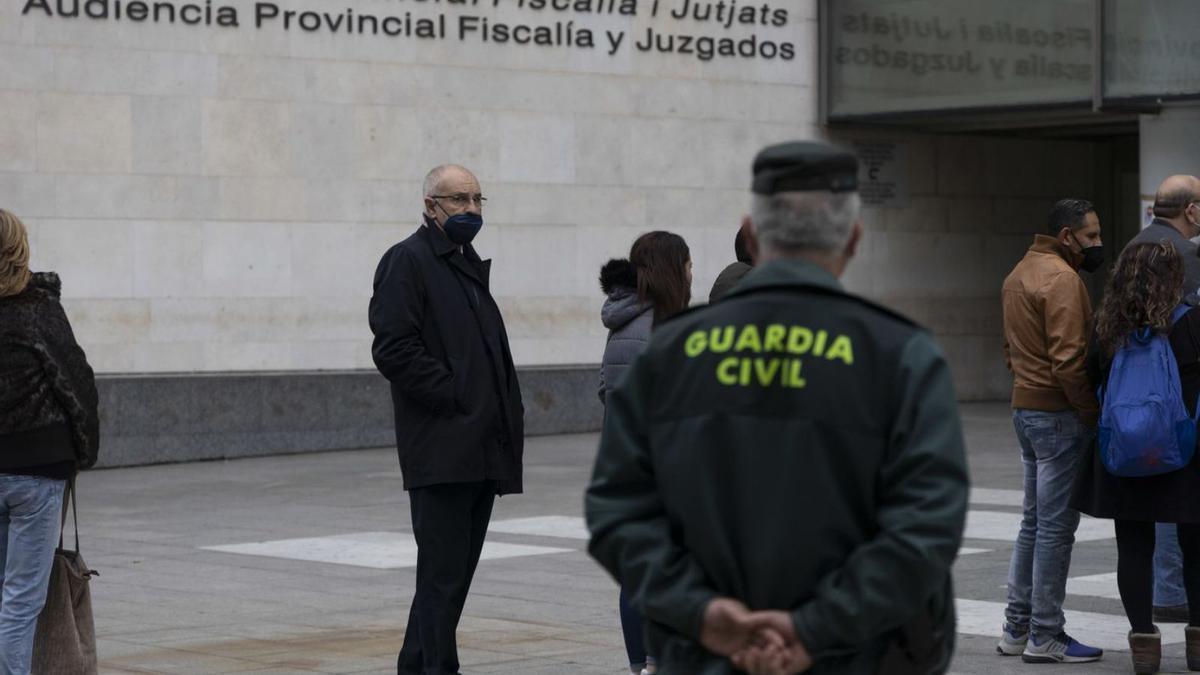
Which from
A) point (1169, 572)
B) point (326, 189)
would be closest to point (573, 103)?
point (326, 189)

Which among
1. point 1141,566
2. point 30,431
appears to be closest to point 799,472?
point 30,431

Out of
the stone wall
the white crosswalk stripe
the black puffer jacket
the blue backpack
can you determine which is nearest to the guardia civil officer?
the black puffer jacket

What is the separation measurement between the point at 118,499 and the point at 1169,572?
8273 mm

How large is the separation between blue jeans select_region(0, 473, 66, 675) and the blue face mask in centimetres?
159

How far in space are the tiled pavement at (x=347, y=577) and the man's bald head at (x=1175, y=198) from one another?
1.76m

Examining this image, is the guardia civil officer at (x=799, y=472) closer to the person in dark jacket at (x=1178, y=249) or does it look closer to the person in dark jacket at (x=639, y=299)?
the person in dark jacket at (x=639, y=299)

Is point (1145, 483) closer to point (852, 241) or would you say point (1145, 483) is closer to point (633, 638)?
point (633, 638)

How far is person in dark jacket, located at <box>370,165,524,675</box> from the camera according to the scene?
6.90 m

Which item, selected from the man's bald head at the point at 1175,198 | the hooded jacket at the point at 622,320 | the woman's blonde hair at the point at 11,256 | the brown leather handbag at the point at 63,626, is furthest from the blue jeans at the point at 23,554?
the man's bald head at the point at 1175,198

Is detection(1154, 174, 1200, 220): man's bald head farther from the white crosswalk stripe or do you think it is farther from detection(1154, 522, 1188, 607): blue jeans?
the white crosswalk stripe

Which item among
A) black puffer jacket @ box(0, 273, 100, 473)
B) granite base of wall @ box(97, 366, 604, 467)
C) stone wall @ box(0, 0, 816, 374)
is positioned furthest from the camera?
granite base of wall @ box(97, 366, 604, 467)

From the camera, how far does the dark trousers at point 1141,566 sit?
7.41 meters

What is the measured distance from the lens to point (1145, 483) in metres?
A: 7.36

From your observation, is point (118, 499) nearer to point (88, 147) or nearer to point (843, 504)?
point (88, 147)
